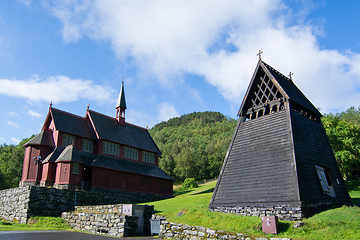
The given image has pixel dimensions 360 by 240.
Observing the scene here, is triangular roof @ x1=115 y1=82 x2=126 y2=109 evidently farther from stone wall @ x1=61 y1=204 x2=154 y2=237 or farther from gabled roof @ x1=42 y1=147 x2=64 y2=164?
stone wall @ x1=61 y1=204 x2=154 y2=237

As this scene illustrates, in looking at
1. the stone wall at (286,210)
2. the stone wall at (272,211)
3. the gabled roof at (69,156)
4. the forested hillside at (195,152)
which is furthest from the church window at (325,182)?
the forested hillside at (195,152)

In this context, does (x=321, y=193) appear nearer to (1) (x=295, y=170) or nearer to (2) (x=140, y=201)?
(1) (x=295, y=170)

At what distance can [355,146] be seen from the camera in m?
34.2

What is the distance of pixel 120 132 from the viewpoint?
3925 cm

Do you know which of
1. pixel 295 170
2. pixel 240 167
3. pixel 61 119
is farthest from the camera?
pixel 61 119

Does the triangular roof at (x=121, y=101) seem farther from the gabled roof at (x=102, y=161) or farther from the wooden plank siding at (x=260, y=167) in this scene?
the wooden plank siding at (x=260, y=167)

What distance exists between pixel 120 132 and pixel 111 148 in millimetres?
3802

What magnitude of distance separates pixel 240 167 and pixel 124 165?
2072cm

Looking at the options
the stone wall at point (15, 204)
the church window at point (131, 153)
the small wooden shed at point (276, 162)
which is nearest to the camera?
the small wooden shed at point (276, 162)

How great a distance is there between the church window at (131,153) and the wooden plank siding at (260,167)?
21087 millimetres

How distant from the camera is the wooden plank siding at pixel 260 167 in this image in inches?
642

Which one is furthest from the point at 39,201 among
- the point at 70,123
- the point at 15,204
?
the point at 70,123

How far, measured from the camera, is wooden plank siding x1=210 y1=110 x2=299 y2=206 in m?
16.3

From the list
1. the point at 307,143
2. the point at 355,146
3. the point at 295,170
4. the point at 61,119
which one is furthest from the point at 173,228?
the point at 355,146
